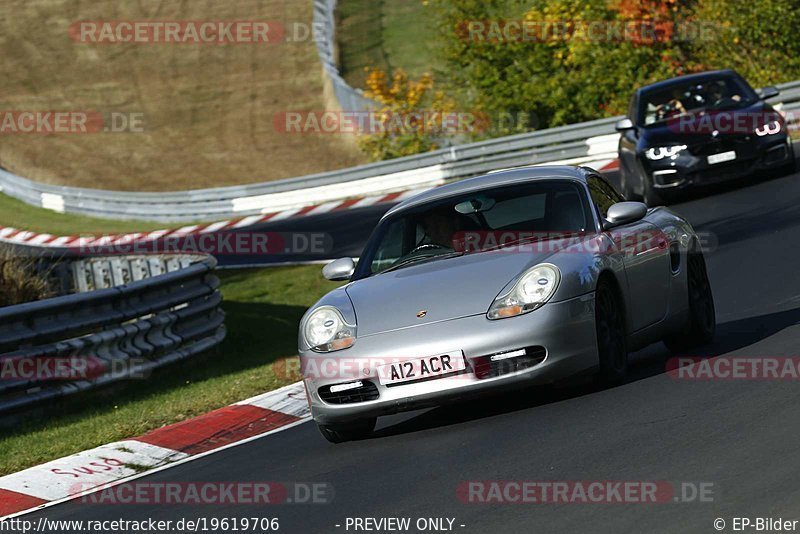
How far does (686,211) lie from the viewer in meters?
18.0

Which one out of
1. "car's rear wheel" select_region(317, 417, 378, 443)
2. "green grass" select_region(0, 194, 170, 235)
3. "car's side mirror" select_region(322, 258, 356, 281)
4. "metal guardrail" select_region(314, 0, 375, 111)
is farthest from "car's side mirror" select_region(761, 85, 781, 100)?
"metal guardrail" select_region(314, 0, 375, 111)

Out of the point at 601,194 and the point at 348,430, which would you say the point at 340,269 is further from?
the point at 601,194

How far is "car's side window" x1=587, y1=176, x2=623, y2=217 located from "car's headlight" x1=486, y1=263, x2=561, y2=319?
1.12m

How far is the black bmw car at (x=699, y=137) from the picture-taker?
1795cm

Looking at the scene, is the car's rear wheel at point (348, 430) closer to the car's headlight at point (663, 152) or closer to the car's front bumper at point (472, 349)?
the car's front bumper at point (472, 349)

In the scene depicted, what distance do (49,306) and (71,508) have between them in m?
3.70

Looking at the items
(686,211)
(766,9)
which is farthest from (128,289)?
(766,9)

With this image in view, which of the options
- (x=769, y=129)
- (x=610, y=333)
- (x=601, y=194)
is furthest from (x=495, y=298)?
(x=769, y=129)

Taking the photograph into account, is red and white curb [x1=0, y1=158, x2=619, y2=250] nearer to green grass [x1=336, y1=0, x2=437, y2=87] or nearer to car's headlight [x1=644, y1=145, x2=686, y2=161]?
car's headlight [x1=644, y1=145, x2=686, y2=161]

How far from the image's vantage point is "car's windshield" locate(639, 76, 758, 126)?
18.7 meters

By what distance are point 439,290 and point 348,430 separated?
1.01 m

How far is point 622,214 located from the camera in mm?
8914

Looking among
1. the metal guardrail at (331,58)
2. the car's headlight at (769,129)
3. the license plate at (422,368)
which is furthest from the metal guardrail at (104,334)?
the metal guardrail at (331,58)

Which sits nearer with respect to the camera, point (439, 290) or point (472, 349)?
point (472, 349)
